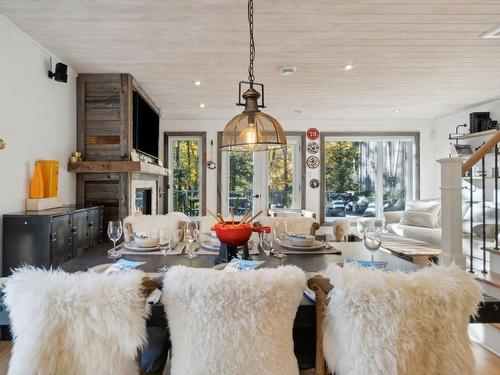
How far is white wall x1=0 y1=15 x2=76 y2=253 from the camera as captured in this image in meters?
2.68

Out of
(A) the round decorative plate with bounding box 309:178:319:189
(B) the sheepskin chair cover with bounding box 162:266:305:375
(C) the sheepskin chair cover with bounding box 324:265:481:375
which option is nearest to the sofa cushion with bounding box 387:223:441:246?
(A) the round decorative plate with bounding box 309:178:319:189

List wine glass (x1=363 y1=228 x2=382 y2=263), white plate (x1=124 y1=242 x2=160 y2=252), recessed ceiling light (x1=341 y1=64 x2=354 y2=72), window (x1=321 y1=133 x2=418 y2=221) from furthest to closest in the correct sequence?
window (x1=321 y1=133 x2=418 y2=221), recessed ceiling light (x1=341 y1=64 x2=354 y2=72), white plate (x1=124 y1=242 x2=160 y2=252), wine glass (x1=363 y1=228 x2=382 y2=263)

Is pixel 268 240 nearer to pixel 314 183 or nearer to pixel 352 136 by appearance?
pixel 314 183

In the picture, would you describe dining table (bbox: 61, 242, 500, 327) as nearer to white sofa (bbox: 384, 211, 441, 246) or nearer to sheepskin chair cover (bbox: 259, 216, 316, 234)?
sheepskin chair cover (bbox: 259, 216, 316, 234)

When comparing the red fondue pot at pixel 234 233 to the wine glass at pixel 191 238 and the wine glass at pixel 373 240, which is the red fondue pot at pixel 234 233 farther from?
the wine glass at pixel 373 240

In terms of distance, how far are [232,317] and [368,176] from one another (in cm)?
637

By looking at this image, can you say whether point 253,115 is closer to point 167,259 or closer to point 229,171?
point 167,259

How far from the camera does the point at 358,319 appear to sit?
102 cm

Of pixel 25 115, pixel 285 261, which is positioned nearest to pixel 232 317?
pixel 285 261

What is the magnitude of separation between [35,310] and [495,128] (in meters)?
5.81

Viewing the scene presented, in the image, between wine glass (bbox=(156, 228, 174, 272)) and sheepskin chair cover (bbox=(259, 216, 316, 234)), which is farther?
sheepskin chair cover (bbox=(259, 216, 316, 234))

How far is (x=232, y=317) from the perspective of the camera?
40.9 inches

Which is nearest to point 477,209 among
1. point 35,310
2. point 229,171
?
point 229,171

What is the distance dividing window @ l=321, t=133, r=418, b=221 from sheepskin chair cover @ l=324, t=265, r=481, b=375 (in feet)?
19.1
